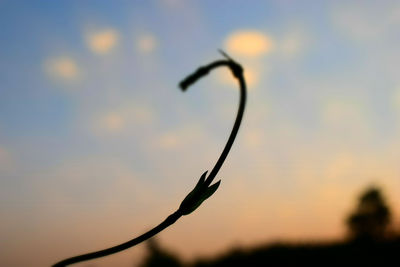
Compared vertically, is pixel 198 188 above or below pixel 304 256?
above

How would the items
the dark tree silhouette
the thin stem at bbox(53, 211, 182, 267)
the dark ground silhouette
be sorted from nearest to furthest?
the thin stem at bbox(53, 211, 182, 267) → the dark ground silhouette → the dark tree silhouette

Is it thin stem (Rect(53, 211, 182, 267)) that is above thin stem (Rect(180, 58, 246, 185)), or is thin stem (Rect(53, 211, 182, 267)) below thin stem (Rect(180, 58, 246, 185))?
below

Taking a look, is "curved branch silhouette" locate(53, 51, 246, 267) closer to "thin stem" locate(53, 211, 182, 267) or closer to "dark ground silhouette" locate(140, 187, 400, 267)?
"thin stem" locate(53, 211, 182, 267)

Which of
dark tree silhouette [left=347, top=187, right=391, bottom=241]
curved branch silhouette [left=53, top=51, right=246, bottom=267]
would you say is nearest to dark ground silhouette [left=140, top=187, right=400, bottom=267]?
dark tree silhouette [left=347, top=187, right=391, bottom=241]

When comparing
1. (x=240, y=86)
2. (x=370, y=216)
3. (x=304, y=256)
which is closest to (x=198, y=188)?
(x=240, y=86)

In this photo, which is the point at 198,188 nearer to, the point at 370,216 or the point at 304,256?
the point at 304,256

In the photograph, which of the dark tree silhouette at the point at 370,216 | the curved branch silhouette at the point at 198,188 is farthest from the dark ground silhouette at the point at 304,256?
the curved branch silhouette at the point at 198,188
